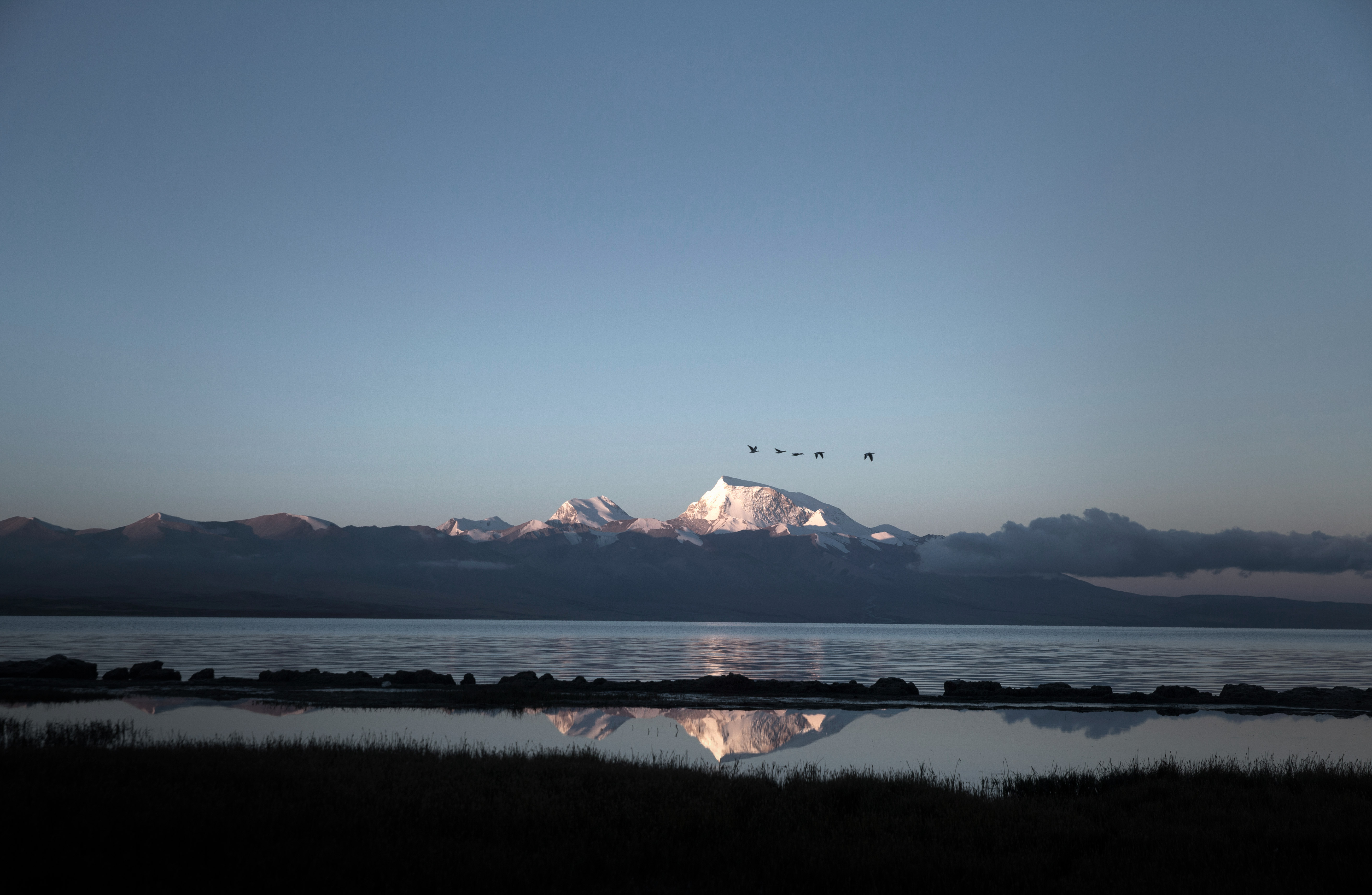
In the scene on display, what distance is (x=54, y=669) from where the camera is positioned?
54062mm

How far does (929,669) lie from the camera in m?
91.2

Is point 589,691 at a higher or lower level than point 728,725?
lower

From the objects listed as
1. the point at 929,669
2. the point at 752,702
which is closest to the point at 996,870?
the point at 752,702

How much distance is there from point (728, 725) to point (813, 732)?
14.2ft

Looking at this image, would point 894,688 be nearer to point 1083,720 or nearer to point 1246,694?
point 1083,720

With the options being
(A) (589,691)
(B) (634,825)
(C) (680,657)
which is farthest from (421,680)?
(C) (680,657)

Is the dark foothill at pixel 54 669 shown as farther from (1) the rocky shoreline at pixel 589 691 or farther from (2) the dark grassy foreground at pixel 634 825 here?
(2) the dark grassy foreground at pixel 634 825

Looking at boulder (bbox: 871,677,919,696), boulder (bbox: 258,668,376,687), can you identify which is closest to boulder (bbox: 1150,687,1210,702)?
boulder (bbox: 871,677,919,696)

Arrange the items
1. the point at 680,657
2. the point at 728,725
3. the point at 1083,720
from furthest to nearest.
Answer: the point at 680,657 → the point at 1083,720 → the point at 728,725

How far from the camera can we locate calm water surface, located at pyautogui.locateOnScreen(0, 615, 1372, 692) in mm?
77188

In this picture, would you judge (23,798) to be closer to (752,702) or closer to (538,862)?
(538,862)

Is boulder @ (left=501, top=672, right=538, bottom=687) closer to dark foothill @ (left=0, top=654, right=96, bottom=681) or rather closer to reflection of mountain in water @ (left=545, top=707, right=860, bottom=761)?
reflection of mountain in water @ (left=545, top=707, right=860, bottom=761)

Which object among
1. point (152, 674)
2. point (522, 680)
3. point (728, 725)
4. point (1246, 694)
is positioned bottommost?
point (1246, 694)

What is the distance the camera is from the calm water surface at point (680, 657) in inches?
3039
